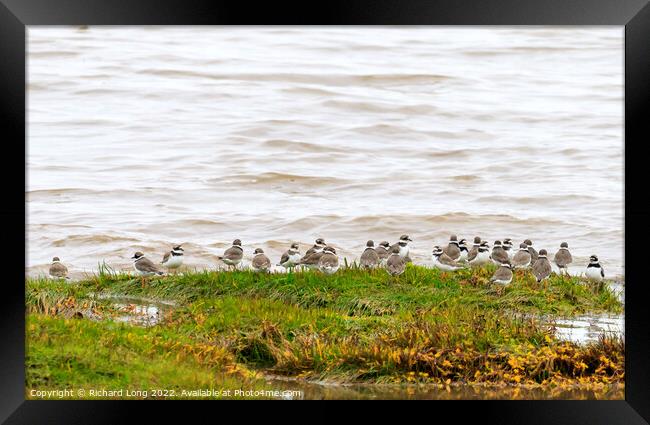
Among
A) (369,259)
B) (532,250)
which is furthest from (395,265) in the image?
(532,250)

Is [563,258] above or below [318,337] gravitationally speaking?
above

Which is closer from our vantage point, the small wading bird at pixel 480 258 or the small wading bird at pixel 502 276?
the small wading bird at pixel 502 276

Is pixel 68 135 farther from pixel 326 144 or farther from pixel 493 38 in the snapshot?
pixel 493 38

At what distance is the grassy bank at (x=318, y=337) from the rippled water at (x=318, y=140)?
233 cm

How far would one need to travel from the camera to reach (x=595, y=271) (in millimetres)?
13438

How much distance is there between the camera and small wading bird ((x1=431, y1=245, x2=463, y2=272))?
1354 centimetres

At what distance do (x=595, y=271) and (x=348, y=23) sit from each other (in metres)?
6.01

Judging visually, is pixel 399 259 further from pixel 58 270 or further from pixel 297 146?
pixel 58 270

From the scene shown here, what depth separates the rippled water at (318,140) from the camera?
1546cm

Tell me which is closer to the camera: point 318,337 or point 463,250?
point 318,337

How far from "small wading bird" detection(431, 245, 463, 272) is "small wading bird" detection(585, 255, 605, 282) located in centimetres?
192

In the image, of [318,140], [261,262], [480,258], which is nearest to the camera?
[261,262]

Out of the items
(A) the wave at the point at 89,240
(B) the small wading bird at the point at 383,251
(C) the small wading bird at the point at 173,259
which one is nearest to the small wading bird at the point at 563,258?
(B) the small wading bird at the point at 383,251

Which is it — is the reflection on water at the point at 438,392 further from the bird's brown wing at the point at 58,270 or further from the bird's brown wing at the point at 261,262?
the bird's brown wing at the point at 58,270
